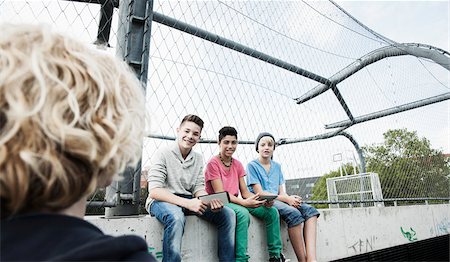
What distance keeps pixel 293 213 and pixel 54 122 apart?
2297mm

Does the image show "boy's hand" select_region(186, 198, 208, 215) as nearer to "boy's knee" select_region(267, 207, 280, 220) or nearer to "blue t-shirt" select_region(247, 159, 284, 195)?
"boy's knee" select_region(267, 207, 280, 220)

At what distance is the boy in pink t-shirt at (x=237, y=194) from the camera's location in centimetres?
215

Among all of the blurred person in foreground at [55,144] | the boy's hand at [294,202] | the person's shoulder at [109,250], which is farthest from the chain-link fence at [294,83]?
the boy's hand at [294,202]

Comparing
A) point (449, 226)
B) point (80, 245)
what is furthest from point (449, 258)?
point (80, 245)

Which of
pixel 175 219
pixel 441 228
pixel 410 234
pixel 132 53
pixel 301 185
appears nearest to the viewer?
pixel 175 219

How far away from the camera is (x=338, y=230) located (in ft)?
10.6

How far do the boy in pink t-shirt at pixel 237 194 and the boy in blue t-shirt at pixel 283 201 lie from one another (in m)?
0.12

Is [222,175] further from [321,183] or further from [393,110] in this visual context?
[321,183]

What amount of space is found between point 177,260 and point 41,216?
1.51m

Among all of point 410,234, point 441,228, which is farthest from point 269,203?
point 441,228

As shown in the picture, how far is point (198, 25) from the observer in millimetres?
2578

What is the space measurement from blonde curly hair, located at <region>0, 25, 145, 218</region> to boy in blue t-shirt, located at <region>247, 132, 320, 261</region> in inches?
75.4

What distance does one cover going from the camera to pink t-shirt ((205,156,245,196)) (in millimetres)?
2475

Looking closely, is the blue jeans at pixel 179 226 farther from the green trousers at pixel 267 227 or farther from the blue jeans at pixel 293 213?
the blue jeans at pixel 293 213
